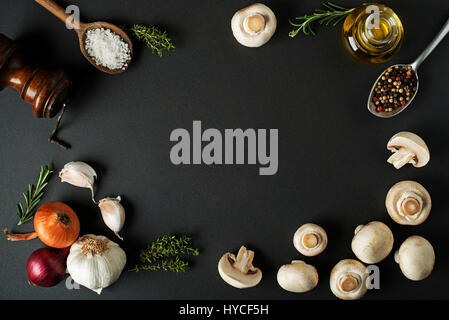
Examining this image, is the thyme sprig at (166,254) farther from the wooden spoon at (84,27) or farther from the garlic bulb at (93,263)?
the wooden spoon at (84,27)

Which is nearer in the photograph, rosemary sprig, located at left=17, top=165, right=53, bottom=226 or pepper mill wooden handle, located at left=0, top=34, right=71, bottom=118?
pepper mill wooden handle, located at left=0, top=34, right=71, bottom=118

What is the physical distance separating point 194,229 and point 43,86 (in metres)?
0.58

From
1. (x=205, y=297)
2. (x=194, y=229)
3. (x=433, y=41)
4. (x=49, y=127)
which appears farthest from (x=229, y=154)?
(x=433, y=41)

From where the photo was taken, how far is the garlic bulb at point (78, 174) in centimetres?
113

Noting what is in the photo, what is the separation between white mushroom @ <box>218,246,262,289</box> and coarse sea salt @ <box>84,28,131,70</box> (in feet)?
2.10

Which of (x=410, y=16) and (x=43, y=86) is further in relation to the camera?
(x=410, y=16)

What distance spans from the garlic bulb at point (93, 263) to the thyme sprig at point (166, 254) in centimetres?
8

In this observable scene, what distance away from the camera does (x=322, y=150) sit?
116cm

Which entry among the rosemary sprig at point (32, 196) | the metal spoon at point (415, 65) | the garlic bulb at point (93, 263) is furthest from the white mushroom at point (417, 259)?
the rosemary sprig at point (32, 196)

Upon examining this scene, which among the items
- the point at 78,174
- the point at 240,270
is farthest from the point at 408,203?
the point at 78,174

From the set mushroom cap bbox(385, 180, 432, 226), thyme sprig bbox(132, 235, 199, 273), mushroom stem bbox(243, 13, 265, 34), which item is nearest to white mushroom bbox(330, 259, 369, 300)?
mushroom cap bbox(385, 180, 432, 226)

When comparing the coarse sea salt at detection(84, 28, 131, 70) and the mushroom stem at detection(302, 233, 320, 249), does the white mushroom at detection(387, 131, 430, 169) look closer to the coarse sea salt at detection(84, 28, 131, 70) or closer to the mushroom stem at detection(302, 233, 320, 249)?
the mushroom stem at detection(302, 233, 320, 249)

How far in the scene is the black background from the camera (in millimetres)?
1154
